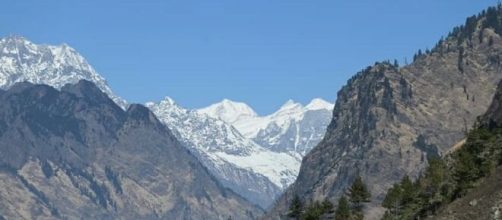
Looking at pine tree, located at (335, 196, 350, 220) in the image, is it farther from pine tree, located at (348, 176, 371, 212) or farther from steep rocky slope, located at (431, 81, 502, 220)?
steep rocky slope, located at (431, 81, 502, 220)

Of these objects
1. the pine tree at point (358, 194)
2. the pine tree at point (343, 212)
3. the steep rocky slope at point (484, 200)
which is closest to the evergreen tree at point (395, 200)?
the pine tree at point (358, 194)

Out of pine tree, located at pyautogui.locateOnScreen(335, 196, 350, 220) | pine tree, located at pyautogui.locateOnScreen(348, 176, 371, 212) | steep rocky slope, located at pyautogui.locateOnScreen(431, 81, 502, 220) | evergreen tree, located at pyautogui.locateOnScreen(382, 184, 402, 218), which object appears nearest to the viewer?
steep rocky slope, located at pyautogui.locateOnScreen(431, 81, 502, 220)

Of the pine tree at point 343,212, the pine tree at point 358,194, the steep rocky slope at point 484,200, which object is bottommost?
the steep rocky slope at point 484,200

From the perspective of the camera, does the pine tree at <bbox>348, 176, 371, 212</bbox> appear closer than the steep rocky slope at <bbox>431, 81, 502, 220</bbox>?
No

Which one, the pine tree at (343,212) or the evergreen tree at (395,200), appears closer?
the pine tree at (343,212)

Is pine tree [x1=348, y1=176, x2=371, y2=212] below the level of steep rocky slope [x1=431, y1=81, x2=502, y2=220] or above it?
above

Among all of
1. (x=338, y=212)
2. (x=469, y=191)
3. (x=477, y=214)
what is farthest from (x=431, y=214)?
(x=338, y=212)

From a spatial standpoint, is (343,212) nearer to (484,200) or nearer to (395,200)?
(395,200)

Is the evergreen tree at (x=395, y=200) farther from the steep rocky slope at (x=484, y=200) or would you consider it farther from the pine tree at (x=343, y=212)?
the steep rocky slope at (x=484, y=200)

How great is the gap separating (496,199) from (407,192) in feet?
161

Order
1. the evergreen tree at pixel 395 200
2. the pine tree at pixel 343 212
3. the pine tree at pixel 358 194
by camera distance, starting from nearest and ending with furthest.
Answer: the pine tree at pixel 358 194, the pine tree at pixel 343 212, the evergreen tree at pixel 395 200

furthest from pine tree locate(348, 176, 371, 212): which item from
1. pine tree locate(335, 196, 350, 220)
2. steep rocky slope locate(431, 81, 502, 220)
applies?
steep rocky slope locate(431, 81, 502, 220)

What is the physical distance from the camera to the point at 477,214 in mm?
118750

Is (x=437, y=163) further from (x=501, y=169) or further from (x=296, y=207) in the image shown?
(x=501, y=169)
